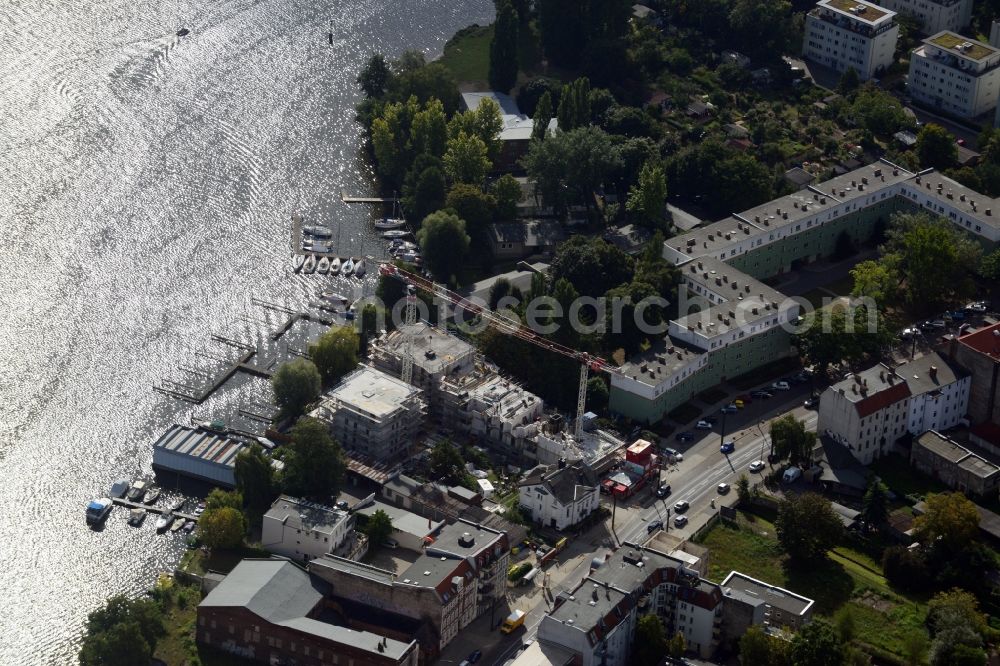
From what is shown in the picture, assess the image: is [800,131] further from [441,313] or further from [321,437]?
[321,437]

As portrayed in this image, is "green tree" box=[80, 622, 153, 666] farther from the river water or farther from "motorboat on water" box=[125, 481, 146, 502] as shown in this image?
"motorboat on water" box=[125, 481, 146, 502]

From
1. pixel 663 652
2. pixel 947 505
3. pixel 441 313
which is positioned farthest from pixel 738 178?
pixel 663 652

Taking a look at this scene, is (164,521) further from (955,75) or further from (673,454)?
(955,75)

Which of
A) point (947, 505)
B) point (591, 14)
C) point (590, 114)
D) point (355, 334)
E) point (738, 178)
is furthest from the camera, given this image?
point (591, 14)

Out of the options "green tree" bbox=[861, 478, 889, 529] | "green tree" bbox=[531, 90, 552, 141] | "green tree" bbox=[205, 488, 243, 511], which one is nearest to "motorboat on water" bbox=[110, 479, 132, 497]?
"green tree" bbox=[205, 488, 243, 511]

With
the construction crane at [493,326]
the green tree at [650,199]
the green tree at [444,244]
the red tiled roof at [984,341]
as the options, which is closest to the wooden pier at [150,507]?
the construction crane at [493,326]

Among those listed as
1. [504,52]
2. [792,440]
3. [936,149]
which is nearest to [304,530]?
[792,440]
